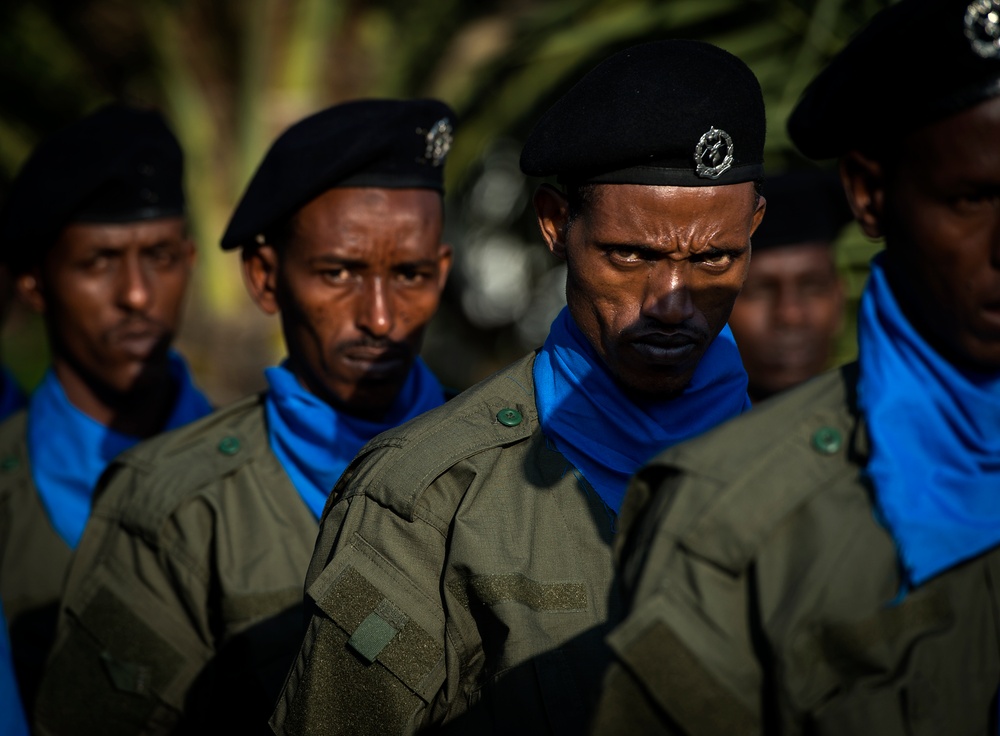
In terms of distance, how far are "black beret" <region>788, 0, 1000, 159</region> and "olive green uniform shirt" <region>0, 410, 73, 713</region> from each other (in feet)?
8.73

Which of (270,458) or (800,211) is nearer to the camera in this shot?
(270,458)

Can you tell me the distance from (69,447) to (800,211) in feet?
9.12

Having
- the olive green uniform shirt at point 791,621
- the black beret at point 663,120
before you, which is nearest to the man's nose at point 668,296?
the black beret at point 663,120

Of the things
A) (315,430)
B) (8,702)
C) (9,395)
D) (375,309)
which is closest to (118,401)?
(315,430)

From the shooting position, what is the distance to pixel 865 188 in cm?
203

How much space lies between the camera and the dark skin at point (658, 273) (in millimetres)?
2432

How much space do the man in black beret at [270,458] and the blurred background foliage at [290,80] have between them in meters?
3.09

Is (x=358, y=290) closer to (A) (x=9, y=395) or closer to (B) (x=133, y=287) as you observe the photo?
(B) (x=133, y=287)

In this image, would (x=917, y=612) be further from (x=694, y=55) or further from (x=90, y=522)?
(x=90, y=522)

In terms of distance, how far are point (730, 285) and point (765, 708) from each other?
3.03 feet

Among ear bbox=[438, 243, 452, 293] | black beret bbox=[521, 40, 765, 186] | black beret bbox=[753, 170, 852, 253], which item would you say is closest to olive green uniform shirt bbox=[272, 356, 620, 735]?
black beret bbox=[521, 40, 765, 186]

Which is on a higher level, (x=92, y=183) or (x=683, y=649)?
(x=92, y=183)

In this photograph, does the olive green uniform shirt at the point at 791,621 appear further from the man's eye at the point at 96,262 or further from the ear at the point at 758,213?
the man's eye at the point at 96,262

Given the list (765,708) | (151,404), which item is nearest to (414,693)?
(765,708)
